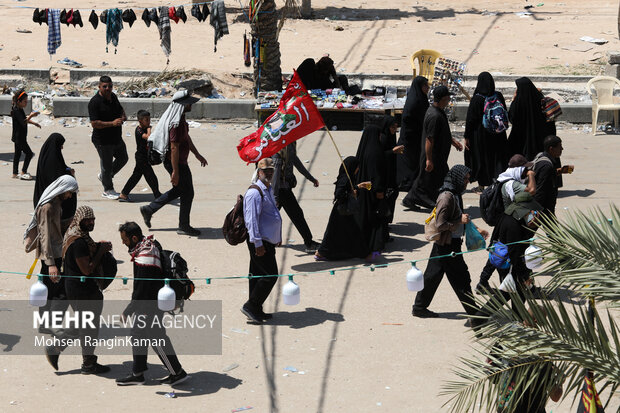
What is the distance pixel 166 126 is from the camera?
10578 millimetres

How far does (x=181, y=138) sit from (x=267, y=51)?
22.0ft

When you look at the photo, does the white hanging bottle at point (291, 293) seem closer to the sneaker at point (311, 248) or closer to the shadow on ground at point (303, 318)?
the shadow on ground at point (303, 318)

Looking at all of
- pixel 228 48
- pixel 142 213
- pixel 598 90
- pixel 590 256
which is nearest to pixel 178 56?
pixel 228 48

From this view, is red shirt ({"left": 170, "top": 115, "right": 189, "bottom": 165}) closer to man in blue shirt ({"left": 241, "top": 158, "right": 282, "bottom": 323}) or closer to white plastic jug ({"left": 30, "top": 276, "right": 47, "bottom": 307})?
man in blue shirt ({"left": 241, "top": 158, "right": 282, "bottom": 323})

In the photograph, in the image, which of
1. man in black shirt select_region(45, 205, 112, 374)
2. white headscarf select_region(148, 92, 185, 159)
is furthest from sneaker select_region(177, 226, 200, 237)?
man in black shirt select_region(45, 205, 112, 374)

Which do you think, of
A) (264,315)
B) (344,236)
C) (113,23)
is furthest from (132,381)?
(113,23)

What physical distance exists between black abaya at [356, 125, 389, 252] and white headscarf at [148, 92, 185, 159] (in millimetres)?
2109

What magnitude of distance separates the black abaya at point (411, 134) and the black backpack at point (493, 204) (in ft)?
9.64

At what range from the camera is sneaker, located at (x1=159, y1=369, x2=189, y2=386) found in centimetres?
701

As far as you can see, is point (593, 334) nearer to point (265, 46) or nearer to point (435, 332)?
point (435, 332)

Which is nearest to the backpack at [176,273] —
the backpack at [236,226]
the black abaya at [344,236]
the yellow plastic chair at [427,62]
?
the backpack at [236,226]

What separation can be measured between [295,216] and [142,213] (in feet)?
6.17

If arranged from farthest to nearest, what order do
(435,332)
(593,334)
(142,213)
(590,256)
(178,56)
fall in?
(178,56)
(142,213)
(435,332)
(590,256)
(593,334)

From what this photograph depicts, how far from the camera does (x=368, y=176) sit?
989 cm
